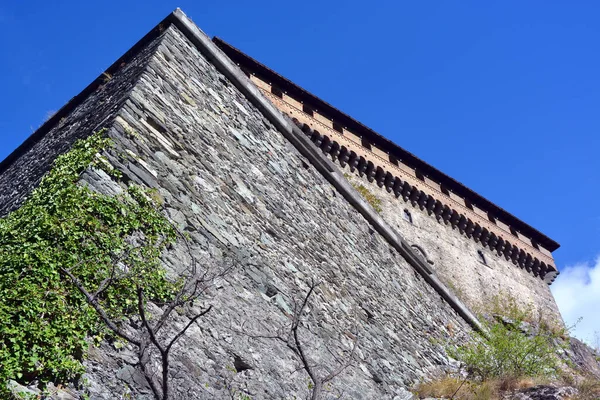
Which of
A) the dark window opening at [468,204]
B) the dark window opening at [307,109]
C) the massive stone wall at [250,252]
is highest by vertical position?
the dark window opening at [468,204]

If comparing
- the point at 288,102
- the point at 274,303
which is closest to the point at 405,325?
the point at 274,303

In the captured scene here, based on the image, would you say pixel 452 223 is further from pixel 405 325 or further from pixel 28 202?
pixel 28 202

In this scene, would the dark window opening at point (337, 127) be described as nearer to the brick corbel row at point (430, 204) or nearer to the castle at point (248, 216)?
the brick corbel row at point (430, 204)

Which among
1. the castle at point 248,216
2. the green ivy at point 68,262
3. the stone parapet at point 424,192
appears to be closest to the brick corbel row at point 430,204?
the stone parapet at point 424,192

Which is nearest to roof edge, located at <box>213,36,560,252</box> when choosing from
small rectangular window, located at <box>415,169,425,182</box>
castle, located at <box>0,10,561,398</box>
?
small rectangular window, located at <box>415,169,425,182</box>

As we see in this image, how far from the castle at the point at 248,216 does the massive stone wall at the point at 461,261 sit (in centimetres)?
894

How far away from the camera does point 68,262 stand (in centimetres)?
302

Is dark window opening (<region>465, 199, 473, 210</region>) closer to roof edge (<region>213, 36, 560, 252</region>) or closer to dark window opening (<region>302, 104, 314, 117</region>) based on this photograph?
roof edge (<region>213, 36, 560, 252</region>)

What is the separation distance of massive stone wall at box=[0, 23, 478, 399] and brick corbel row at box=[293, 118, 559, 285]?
1025cm

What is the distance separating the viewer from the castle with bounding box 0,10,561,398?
160 inches

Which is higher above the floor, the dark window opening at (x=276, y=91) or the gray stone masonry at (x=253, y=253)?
the dark window opening at (x=276, y=91)

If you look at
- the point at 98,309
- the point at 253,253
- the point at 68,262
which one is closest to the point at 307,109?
the point at 253,253

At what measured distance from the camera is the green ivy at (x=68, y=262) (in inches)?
102

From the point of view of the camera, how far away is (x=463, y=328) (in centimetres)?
861
